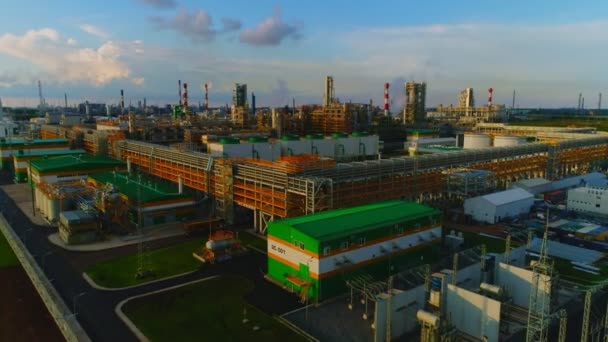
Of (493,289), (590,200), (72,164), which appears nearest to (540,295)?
(493,289)

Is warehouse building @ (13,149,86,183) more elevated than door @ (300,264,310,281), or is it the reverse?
warehouse building @ (13,149,86,183)

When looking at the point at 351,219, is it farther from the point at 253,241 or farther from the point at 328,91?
the point at 328,91

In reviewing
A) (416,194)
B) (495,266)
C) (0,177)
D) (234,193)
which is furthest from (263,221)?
(0,177)

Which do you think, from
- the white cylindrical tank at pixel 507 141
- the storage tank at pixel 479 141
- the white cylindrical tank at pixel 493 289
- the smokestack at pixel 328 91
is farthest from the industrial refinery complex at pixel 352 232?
the smokestack at pixel 328 91

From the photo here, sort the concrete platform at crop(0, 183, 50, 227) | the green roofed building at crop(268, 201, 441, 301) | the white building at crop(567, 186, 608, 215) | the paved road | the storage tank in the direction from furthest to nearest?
the storage tank < the white building at crop(567, 186, 608, 215) < the concrete platform at crop(0, 183, 50, 227) < the green roofed building at crop(268, 201, 441, 301) < the paved road

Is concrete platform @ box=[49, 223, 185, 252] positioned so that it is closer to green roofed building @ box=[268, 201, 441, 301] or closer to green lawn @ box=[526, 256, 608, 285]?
green roofed building @ box=[268, 201, 441, 301]

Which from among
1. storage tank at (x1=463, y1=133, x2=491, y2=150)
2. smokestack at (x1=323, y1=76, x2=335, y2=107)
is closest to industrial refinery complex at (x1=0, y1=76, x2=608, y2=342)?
storage tank at (x1=463, y1=133, x2=491, y2=150)

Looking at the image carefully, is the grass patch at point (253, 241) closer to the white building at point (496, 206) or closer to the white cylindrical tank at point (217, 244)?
the white cylindrical tank at point (217, 244)
